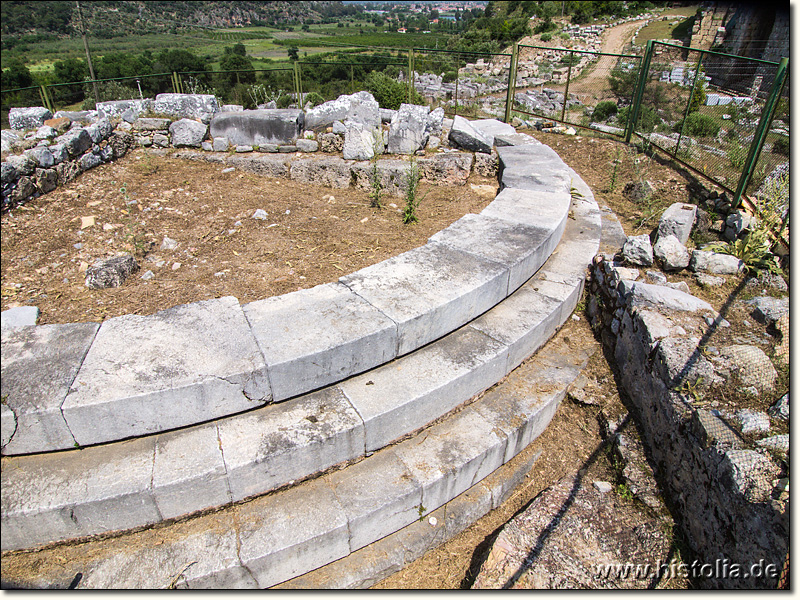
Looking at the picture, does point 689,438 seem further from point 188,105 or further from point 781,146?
point 188,105

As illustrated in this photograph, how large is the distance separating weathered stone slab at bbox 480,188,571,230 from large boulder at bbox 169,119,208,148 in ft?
15.4

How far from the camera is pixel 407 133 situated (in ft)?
19.9

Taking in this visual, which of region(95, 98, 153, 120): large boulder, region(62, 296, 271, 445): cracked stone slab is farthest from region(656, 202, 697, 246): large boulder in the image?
region(95, 98, 153, 120): large boulder

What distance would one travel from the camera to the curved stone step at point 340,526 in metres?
2.22

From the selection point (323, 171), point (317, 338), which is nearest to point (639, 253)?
point (317, 338)

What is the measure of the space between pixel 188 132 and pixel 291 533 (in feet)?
20.6

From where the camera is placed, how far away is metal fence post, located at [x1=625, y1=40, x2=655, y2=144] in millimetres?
7227

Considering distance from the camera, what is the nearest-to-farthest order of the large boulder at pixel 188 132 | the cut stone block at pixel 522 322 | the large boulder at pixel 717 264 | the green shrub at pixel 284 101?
the cut stone block at pixel 522 322 → the large boulder at pixel 717 264 → the large boulder at pixel 188 132 → the green shrub at pixel 284 101

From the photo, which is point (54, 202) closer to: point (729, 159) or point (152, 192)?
point (152, 192)

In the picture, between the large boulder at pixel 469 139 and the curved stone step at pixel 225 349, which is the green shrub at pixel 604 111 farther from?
the curved stone step at pixel 225 349

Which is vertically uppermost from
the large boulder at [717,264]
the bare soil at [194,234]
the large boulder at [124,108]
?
the large boulder at [124,108]

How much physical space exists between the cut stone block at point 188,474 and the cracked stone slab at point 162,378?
0.35ft

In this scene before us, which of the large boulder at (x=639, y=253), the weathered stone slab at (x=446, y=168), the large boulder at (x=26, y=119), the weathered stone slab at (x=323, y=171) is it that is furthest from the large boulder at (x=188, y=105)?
the large boulder at (x=639, y=253)

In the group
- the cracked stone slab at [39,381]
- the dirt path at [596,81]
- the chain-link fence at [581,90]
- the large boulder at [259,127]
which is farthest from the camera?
the dirt path at [596,81]
